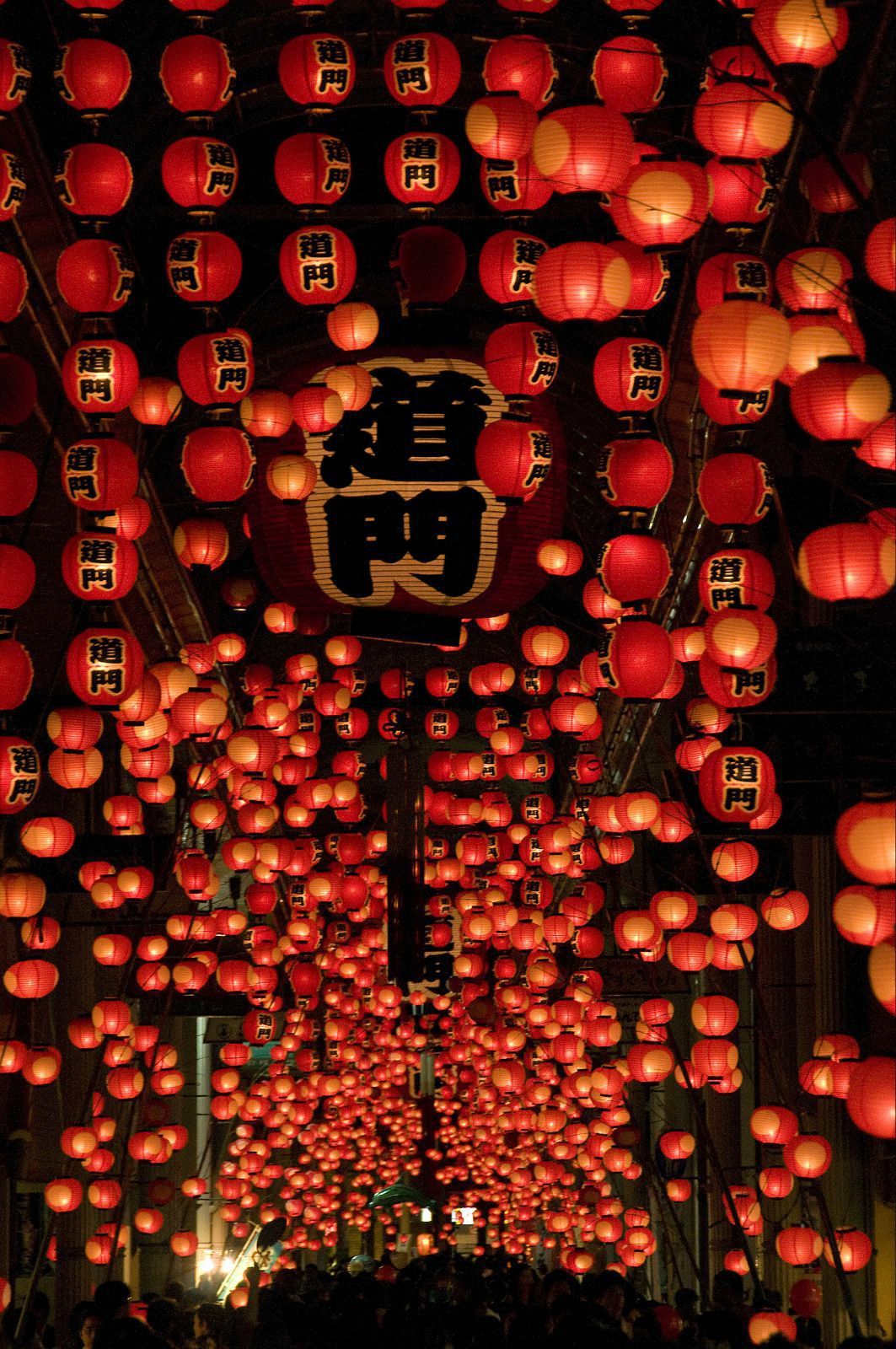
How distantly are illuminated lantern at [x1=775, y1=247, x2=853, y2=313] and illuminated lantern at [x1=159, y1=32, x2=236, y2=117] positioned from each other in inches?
122

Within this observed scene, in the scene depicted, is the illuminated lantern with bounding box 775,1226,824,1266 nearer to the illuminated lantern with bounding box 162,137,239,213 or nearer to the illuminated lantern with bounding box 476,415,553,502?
the illuminated lantern with bounding box 476,415,553,502

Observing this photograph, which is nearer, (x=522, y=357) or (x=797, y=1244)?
(x=522, y=357)

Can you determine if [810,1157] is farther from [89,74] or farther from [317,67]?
[89,74]

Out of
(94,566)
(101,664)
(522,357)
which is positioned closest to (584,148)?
(522,357)

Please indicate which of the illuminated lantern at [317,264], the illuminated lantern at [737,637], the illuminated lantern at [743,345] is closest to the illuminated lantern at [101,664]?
the illuminated lantern at [317,264]

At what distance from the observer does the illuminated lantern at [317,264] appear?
9.63m

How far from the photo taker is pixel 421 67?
8812 millimetres

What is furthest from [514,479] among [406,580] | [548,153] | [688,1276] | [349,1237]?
[349,1237]

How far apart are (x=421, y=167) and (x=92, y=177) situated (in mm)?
1685

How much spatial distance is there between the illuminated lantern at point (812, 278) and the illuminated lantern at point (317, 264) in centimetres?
282

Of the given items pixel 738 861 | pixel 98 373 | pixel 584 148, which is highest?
pixel 584 148

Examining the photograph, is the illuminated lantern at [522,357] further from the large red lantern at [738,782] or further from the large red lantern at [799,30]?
the large red lantern at [738,782]

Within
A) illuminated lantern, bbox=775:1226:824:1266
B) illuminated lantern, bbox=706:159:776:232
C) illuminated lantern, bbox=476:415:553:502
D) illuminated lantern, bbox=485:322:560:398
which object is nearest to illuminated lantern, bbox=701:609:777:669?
illuminated lantern, bbox=476:415:553:502

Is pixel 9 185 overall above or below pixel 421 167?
above
